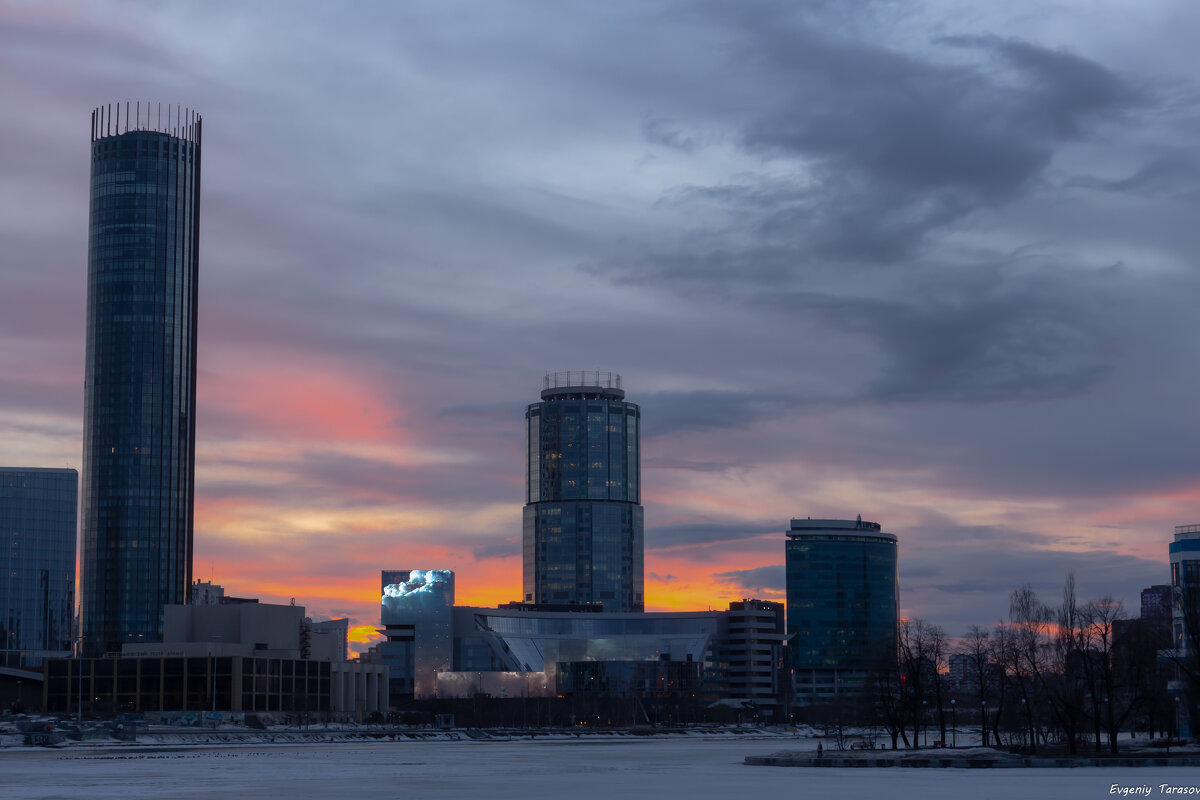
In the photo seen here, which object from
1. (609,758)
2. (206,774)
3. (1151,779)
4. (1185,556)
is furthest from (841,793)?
(1185,556)

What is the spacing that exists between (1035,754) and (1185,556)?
74116 mm

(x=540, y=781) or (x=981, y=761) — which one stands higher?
(x=540, y=781)

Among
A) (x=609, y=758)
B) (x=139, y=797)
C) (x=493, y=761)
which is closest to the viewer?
(x=139, y=797)

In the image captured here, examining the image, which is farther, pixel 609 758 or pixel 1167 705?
pixel 1167 705

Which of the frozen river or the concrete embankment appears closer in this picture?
the frozen river

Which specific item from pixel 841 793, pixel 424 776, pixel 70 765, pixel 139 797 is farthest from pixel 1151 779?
pixel 70 765

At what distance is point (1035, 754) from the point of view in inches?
4628

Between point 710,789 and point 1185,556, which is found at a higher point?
point 1185,556

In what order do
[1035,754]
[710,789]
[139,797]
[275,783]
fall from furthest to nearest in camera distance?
[1035,754] → [275,783] → [710,789] → [139,797]

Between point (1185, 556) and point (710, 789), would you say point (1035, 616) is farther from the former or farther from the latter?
point (710, 789)

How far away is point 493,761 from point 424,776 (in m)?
31.1

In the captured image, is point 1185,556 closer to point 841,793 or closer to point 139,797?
point 841,793

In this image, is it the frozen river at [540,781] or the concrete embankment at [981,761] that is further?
the concrete embankment at [981,761]

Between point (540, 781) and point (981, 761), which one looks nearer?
point (540, 781)
